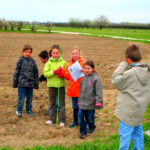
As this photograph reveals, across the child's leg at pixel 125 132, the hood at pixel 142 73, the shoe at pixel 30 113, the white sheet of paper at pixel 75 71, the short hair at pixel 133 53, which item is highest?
the short hair at pixel 133 53

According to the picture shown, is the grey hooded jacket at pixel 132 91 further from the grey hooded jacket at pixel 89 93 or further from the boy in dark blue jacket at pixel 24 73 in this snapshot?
the boy in dark blue jacket at pixel 24 73

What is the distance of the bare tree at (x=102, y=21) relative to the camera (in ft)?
327

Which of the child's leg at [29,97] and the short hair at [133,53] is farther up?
the short hair at [133,53]

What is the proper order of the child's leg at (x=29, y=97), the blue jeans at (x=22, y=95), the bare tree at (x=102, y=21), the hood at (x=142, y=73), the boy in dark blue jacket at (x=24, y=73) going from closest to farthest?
the hood at (x=142, y=73), the boy in dark blue jacket at (x=24, y=73), the blue jeans at (x=22, y=95), the child's leg at (x=29, y=97), the bare tree at (x=102, y=21)

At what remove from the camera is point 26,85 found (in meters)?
5.32

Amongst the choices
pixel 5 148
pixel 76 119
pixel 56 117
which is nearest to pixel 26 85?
pixel 56 117

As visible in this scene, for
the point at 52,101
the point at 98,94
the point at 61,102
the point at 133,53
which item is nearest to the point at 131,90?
the point at 133,53

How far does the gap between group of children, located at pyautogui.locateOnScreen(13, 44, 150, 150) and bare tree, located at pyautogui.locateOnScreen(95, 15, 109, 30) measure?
95966 mm

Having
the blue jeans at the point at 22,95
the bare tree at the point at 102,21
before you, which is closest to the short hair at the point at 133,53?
the blue jeans at the point at 22,95

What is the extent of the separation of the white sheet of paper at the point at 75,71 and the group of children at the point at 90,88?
9 cm

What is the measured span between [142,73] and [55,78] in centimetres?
226

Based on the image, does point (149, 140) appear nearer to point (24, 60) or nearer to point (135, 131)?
point (135, 131)

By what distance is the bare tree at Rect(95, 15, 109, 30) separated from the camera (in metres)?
99.7

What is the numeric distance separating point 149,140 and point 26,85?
284 cm
